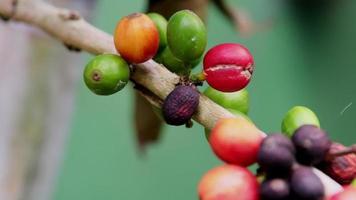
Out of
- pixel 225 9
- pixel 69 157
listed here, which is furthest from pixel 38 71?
pixel 69 157

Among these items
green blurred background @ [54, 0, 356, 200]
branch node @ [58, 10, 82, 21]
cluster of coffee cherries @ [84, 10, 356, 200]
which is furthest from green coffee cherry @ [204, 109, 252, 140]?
green blurred background @ [54, 0, 356, 200]

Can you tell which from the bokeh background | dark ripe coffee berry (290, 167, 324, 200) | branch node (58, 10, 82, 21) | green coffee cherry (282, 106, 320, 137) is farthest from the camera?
the bokeh background

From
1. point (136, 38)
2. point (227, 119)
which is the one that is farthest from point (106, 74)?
point (227, 119)

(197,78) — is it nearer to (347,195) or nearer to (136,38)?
(136,38)

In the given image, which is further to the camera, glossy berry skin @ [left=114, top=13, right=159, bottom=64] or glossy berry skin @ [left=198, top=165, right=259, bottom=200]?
glossy berry skin @ [left=114, top=13, right=159, bottom=64]

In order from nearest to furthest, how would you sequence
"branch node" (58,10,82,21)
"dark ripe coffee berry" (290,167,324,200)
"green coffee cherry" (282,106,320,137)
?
"dark ripe coffee berry" (290,167,324,200) → "green coffee cherry" (282,106,320,137) → "branch node" (58,10,82,21)

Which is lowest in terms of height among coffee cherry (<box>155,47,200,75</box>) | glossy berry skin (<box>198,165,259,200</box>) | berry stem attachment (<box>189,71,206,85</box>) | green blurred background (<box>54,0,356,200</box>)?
green blurred background (<box>54,0,356,200</box>)

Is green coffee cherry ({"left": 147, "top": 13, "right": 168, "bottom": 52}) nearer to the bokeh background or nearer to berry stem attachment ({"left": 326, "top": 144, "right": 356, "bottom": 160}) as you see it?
berry stem attachment ({"left": 326, "top": 144, "right": 356, "bottom": 160})
